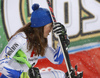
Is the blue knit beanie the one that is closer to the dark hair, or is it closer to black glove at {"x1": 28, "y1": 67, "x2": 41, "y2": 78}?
the dark hair

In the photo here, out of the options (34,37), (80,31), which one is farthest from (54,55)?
(80,31)

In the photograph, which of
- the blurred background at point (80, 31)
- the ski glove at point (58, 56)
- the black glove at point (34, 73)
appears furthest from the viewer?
the blurred background at point (80, 31)

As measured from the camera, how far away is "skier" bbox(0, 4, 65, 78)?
0.96 metres

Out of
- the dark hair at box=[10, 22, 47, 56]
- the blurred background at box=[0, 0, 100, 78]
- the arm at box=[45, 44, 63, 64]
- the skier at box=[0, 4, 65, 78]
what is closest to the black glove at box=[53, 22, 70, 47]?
the skier at box=[0, 4, 65, 78]

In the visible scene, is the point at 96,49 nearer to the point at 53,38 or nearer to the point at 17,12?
the point at 53,38

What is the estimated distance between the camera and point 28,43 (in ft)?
3.43

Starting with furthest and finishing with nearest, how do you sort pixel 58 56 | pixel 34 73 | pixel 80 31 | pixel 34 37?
pixel 80 31 < pixel 58 56 < pixel 34 37 < pixel 34 73

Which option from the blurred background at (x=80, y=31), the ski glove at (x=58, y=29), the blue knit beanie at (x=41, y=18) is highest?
the blue knit beanie at (x=41, y=18)

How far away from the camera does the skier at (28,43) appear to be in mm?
961

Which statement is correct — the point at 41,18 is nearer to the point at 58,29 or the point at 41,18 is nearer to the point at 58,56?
the point at 58,29

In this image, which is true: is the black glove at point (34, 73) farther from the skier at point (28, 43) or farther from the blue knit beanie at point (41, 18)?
the blue knit beanie at point (41, 18)

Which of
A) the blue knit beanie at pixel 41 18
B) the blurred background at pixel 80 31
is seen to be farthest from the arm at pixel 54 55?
the blurred background at pixel 80 31

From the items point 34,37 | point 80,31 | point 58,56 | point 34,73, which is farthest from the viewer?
point 80,31

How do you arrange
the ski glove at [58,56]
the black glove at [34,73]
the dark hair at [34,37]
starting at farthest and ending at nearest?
the ski glove at [58,56] → the dark hair at [34,37] → the black glove at [34,73]
